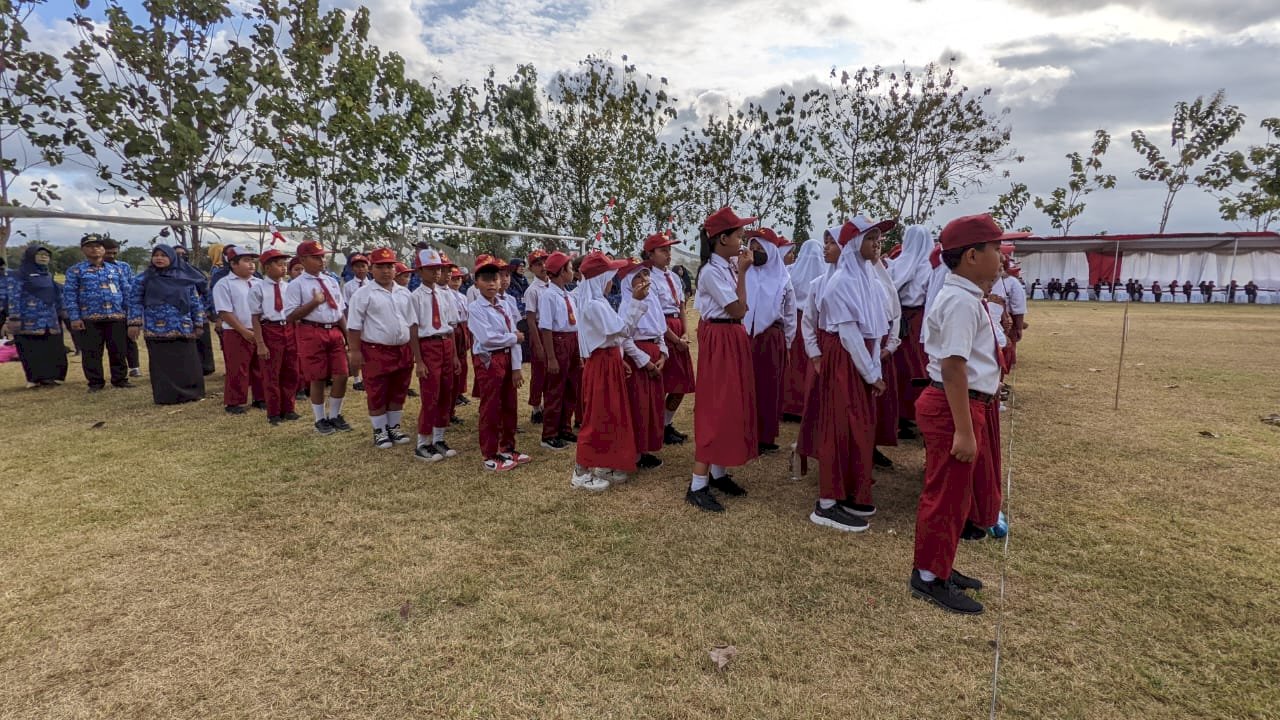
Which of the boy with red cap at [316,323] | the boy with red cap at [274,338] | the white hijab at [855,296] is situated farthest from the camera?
the boy with red cap at [274,338]

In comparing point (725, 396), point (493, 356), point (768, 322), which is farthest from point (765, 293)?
point (493, 356)

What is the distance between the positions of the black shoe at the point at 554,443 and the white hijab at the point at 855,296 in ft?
10.5

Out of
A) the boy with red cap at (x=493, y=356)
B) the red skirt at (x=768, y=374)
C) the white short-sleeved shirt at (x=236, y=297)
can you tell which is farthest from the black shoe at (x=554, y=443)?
the white short-sleeved shirt at (x=236, y=297)

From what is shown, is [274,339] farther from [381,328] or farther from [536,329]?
[536,329]

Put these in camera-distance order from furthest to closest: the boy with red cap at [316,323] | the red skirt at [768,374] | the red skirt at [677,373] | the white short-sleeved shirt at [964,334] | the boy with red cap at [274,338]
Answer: the boy with red cap at [274,338]
the boy with red cap at [316,323]
the red skirt at [677,373]
the red skirt at [768,374]
the white short-sleeved shirt at [964,334]

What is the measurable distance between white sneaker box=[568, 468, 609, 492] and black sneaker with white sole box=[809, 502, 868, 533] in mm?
1719

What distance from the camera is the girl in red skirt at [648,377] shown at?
504 centimetres

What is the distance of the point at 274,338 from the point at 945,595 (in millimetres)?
7435

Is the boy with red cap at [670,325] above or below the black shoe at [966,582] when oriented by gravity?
above

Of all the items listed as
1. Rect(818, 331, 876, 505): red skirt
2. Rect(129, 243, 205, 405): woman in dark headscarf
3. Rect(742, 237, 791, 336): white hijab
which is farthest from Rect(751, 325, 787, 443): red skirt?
Rect(129, 243, 205, 405): woman in dark headscarf

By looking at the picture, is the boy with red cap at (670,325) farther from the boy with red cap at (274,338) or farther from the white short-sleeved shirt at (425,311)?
the boy with red cap at (274,338)

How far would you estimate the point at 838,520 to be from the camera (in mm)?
4094

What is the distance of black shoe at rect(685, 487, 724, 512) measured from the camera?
442cm

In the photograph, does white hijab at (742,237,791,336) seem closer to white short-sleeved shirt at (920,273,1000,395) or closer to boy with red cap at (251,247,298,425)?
white short-sleeved shirt at (920,273,1000,395)
